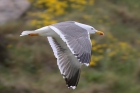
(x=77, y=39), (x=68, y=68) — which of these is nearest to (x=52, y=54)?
(x=68, y=68)

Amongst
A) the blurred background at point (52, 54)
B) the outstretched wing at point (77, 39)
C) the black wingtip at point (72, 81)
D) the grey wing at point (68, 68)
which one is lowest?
the blurred background at point (52, 54)

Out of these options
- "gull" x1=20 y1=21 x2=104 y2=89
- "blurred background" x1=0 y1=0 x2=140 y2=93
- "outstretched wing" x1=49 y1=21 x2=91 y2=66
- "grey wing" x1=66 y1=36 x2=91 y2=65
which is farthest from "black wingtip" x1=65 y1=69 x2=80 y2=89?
"blurred background" x1=0 y1=0 x2=140 y2=93

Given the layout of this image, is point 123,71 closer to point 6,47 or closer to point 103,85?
point 103,85

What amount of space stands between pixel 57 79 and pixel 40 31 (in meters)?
2.21

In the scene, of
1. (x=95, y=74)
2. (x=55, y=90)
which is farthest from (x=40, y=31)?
(x=95, y=74)

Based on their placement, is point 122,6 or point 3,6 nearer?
point 3,6

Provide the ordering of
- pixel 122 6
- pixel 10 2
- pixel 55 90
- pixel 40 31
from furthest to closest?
1. pixel 122 6
2. pixel 10 2
3. pixel 55 90
4. pixel 40 31

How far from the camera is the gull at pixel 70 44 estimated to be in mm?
4484

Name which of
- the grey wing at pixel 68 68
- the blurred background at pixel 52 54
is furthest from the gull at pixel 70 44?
the blurred background at pixel 52 54

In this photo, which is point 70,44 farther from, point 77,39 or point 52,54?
point 52,54

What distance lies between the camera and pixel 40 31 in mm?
5215

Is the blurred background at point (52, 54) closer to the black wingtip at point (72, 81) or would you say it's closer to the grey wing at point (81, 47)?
the black wingtip at point (72, 81)

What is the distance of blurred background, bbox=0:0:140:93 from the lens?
7.25 m

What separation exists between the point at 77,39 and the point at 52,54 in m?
3.12
